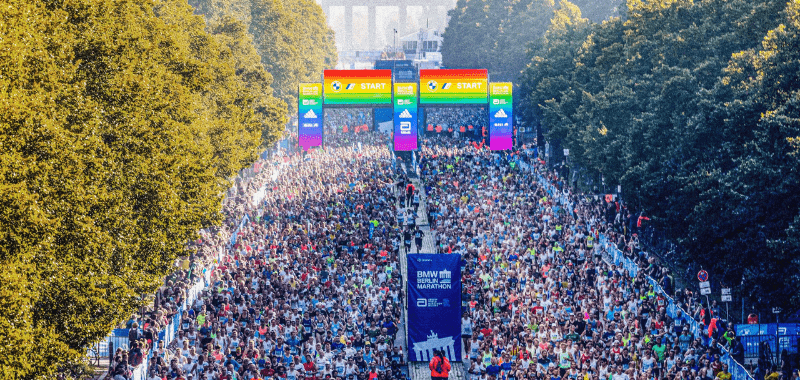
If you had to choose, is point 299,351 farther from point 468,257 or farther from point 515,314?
point 468,257

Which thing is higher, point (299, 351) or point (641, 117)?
point (641, 117)

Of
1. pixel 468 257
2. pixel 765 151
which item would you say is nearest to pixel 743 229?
pixel 765 151

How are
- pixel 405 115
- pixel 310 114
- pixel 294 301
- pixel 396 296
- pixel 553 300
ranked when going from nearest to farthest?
pixel 553 300 < pixel 294 301 < pixel 396 296 < pixel 405 115 < pixel 310 114

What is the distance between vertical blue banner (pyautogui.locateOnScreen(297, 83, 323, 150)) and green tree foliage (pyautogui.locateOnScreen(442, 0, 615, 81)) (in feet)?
153

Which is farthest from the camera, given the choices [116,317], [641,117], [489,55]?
[489,55]

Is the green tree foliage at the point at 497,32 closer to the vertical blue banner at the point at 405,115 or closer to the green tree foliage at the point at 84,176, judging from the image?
the vertical blue banner at the point at 405,115

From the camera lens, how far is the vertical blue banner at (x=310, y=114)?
63625mm

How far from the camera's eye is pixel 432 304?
25.4 m

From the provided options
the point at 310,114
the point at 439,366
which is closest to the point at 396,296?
the point at 439,366

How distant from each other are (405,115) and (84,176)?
38.5m

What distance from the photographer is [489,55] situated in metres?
120

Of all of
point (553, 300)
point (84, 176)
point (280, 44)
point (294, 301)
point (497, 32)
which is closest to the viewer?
point (84, 176)

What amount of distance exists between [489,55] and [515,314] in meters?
92.3

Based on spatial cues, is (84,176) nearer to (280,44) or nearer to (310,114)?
(310,114)
